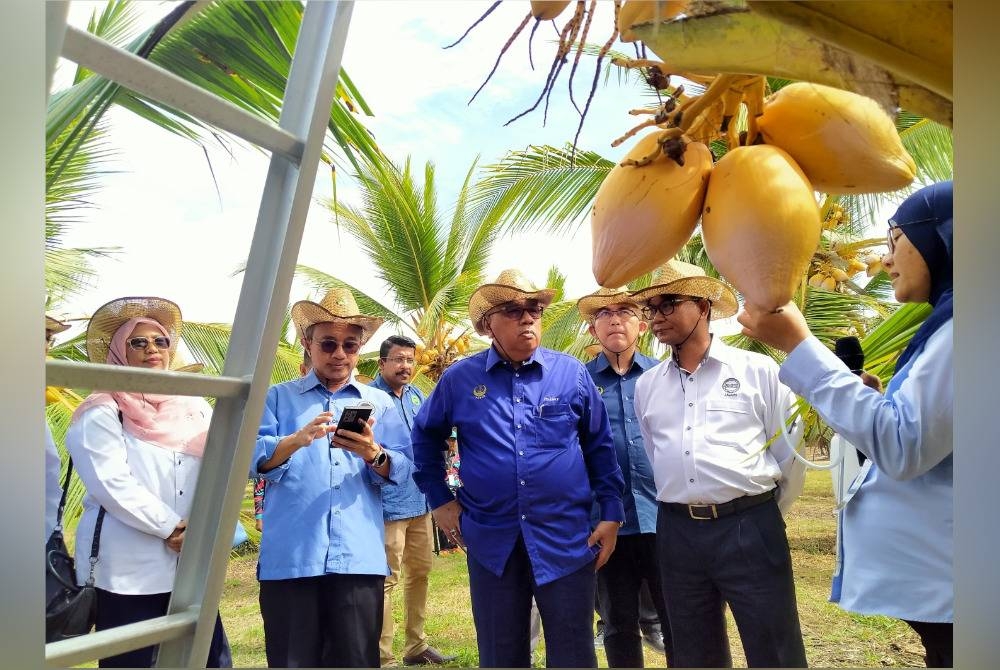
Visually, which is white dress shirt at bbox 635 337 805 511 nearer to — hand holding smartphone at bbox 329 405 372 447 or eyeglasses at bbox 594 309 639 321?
eyeglasses at bbox 594 309 639 321

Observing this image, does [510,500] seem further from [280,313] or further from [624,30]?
[624,30]

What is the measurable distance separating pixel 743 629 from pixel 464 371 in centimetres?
109

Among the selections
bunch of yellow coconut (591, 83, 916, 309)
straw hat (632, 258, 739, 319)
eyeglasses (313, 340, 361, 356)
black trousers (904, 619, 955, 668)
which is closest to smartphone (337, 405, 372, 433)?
eyeglasses (313, 340, 361, 356)

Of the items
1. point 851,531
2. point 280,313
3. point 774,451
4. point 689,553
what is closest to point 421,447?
point 689,553

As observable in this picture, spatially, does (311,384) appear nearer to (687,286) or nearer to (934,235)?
(687,286)

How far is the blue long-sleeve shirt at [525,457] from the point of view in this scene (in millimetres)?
2461

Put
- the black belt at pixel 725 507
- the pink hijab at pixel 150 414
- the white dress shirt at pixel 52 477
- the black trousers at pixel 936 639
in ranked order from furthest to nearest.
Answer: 1. the black belt at pixel 725 507
2. the pink hijab at pixel 150 414
3. the white dress shirt at pixel 52 477
4. the black trousers at pixel 936 639

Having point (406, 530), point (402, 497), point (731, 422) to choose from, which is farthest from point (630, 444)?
point (406, 530)

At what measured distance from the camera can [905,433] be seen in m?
1.36

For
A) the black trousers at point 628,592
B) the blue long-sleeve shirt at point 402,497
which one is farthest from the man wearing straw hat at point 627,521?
the blue long-sleeve shirt at point 402,497

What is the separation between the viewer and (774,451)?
2512mm

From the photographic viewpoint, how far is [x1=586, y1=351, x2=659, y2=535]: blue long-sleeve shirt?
290 cm

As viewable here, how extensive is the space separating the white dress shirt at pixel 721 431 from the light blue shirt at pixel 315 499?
32.8 inches

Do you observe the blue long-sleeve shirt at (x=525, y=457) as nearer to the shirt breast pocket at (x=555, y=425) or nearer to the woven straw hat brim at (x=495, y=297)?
the shirt breast pocket at (x=555, y=425)
